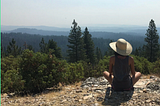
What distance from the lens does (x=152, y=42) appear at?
96.9ft

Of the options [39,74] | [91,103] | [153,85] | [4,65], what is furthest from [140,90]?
[4,65]

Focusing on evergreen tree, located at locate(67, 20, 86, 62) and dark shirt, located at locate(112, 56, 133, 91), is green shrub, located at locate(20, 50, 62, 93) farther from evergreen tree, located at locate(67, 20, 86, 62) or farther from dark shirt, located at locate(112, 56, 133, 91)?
evergreen tree, located at locate(67, 20, 86, 62)

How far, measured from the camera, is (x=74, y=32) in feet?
96.2

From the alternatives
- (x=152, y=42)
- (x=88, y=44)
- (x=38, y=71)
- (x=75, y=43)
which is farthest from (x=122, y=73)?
(x=152, y=42)

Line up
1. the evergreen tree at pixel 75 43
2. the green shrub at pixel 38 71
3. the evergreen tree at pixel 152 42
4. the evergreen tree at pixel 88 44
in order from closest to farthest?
the green shrub at pixel 38 71 → the evergreen tree at pixel 152 42 → the evergreen tree at pixel 75 43 → the evergreen tree at pixel 88 44

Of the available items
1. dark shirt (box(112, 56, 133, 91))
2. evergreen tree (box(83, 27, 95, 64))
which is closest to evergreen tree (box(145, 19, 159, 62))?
evergreen tree (box(83, 27, 95, 64))

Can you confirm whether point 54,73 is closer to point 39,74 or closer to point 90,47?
→ point 39,74

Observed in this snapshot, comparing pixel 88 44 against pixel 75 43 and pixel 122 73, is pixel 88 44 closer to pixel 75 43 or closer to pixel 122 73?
pixel 75 43

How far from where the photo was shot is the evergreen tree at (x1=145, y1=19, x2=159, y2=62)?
28016mm

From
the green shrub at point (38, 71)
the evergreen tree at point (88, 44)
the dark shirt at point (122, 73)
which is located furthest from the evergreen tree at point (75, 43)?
the dark shirt at point (122, 73)

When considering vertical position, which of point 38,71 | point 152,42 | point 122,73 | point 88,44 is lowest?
point 38,71

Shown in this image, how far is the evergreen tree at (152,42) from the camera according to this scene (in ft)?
91.9

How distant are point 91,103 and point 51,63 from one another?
253 cm

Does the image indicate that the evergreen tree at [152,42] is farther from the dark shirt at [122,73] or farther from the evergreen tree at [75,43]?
the dark shirt at [122,73]
